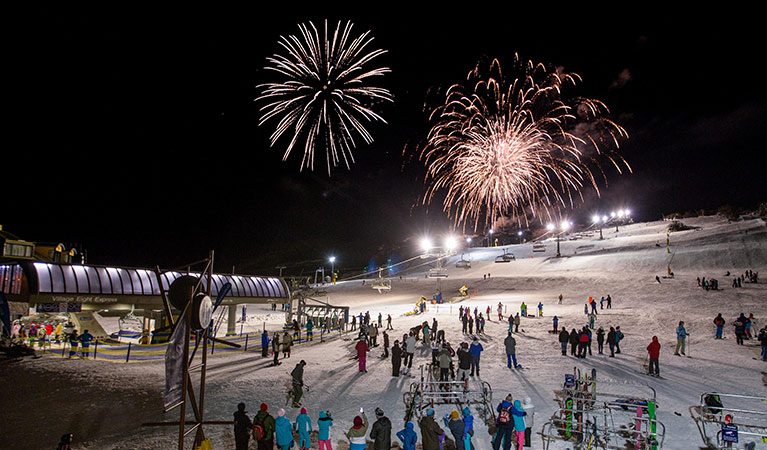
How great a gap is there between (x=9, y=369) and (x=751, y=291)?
49662mm

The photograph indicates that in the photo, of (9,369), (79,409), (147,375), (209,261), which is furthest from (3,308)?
(209,261)

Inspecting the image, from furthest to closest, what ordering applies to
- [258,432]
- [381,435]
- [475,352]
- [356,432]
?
[475,352] < [258,432] < [381,435] < [356,432]

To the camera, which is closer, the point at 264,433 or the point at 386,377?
the point at 264,433

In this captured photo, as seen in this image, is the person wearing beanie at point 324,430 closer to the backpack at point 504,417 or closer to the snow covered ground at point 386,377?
the snow covered ground at point 386,377

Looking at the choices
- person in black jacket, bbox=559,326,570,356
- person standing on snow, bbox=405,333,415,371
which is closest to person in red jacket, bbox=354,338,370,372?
person standing on snow, bbox=405,333,415,371

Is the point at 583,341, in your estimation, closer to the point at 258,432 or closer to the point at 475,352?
the point at 475,352

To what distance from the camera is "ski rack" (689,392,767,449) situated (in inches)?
347

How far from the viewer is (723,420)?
10469mm

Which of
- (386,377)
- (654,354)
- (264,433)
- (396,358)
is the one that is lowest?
(386,377)

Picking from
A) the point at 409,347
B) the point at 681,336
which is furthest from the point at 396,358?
the point at 681,336

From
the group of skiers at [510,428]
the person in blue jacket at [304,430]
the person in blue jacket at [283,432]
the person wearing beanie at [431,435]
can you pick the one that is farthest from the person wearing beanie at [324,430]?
the group of skiers at [510,428]

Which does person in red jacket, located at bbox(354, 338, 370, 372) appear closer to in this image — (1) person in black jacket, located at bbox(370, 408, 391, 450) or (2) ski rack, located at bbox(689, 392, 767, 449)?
(1) person in black jacket, located at bbox(370, 408, 391, 450)

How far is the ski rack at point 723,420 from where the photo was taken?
8.80 meters

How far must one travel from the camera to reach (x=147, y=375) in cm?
1642
